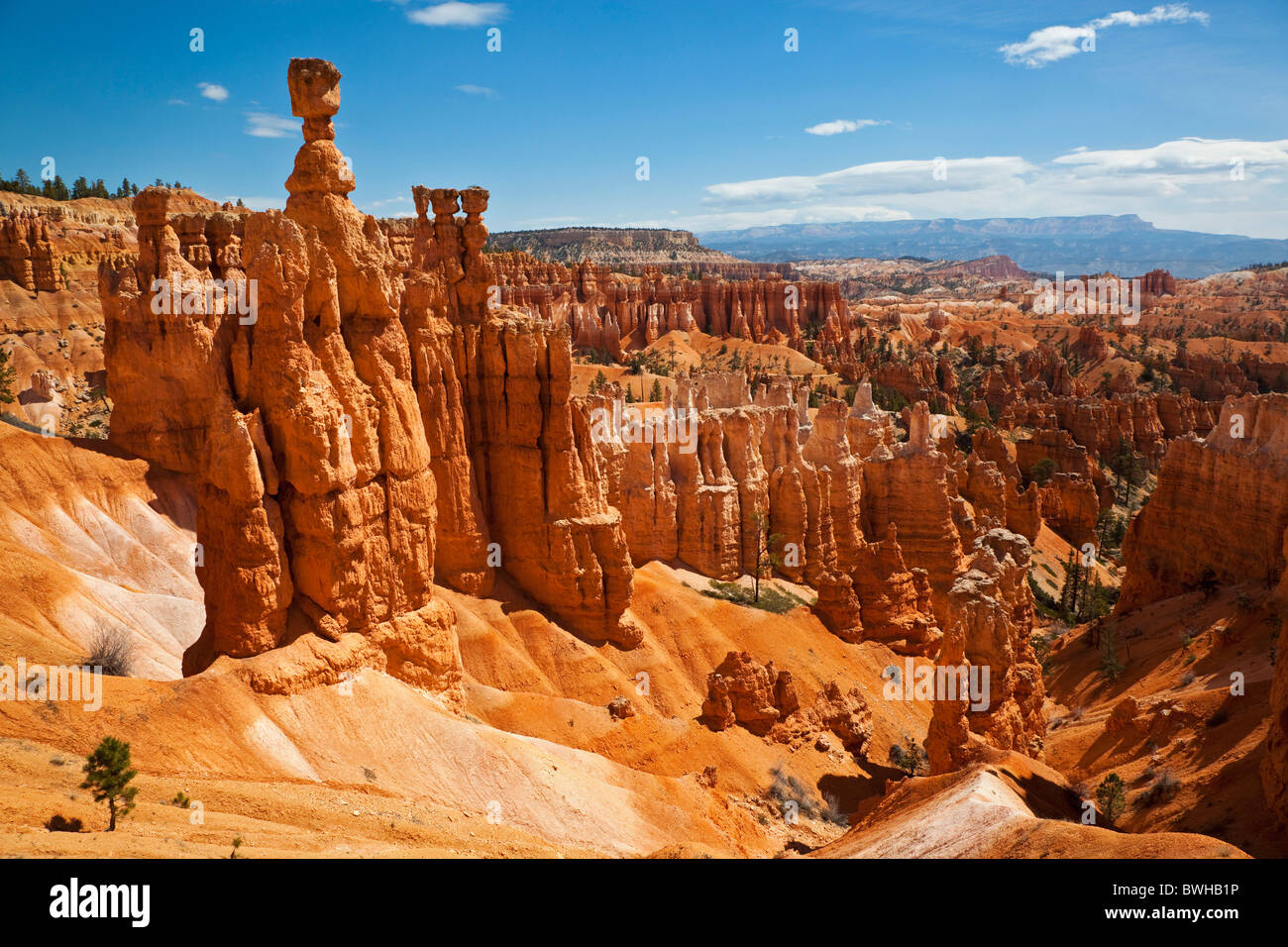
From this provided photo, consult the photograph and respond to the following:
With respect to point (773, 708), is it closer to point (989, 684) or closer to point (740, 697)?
point (740, 697)

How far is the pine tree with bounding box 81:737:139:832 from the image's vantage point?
1216 centimetres

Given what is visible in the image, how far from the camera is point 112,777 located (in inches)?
484

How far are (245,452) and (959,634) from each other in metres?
19.8

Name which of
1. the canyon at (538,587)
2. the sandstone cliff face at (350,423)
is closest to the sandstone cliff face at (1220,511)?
the canyon at (538,587)

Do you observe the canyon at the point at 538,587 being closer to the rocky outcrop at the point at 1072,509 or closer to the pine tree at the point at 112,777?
the pine tree at the point at 112,777

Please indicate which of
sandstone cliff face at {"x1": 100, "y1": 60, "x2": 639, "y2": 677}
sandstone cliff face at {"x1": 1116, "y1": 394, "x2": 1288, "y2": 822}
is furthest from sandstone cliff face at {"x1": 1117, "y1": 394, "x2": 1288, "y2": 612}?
sandstone cliff face at {"x1": 100, "y1": 60, "x2": 639, "y2": 677}

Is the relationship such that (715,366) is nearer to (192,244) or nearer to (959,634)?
(192,244)

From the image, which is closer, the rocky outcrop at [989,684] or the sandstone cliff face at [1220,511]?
the rocky outcrop at [989,684]

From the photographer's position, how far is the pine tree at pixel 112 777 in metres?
12.2

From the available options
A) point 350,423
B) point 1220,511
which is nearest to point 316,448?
point 350,423

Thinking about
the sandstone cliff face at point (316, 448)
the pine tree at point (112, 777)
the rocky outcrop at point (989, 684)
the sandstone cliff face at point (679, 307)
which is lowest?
the rocky outcrop at point (989, 684)

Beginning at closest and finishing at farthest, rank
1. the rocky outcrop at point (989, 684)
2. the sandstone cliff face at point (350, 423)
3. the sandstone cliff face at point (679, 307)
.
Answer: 1. the sandstone cliff face at point (350, 423)
2. the rocky outcrop at point (989, 684)
3. the sandstone cliff face at point (679, 307)

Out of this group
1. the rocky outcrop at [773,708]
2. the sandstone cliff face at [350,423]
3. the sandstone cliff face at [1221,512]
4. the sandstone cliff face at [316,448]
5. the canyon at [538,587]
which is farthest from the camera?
the sandstone cliff face at [1221,512]
